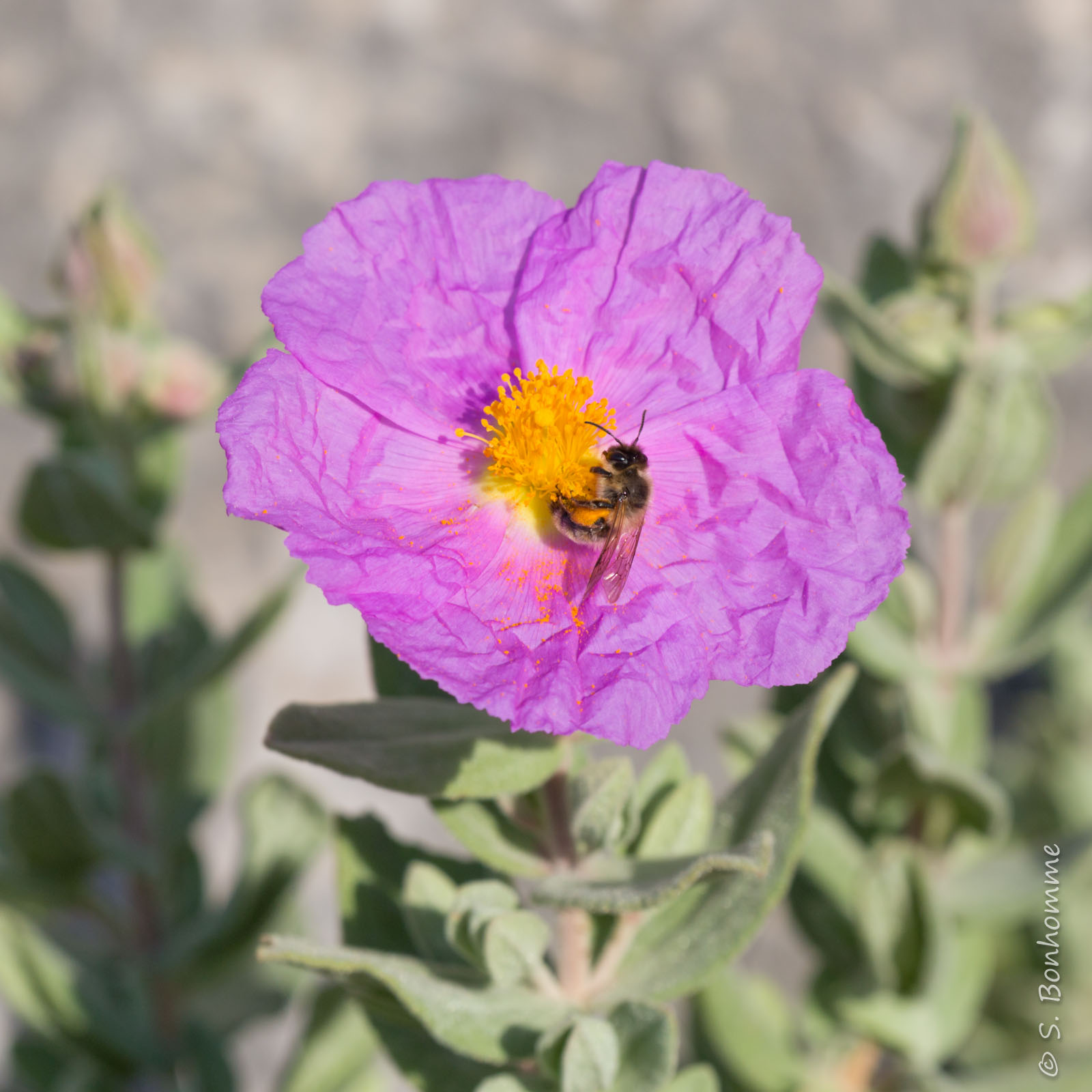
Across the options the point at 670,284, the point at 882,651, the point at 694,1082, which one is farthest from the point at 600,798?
the point at 882,651

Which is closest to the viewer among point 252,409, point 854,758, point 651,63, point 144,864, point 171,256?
point 252,409

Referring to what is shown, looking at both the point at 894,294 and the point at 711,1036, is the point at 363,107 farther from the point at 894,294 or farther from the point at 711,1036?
the point at 711,1036

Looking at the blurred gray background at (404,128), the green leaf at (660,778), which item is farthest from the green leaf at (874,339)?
the blurred gray background at (404,128)

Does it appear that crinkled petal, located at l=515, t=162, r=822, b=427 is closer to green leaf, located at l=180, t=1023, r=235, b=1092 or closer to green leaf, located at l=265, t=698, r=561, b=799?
green leaf, located at l=265, t=698, r=561, b=799

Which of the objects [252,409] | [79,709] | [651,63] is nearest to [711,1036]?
[79,709]

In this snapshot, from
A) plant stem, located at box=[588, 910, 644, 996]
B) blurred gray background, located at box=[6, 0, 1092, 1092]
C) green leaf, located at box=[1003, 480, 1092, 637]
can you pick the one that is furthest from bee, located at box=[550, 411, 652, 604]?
blurred gray background, located at box=[6, 0, 1092, 1092]

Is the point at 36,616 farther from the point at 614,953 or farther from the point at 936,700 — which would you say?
the point at 936,700
